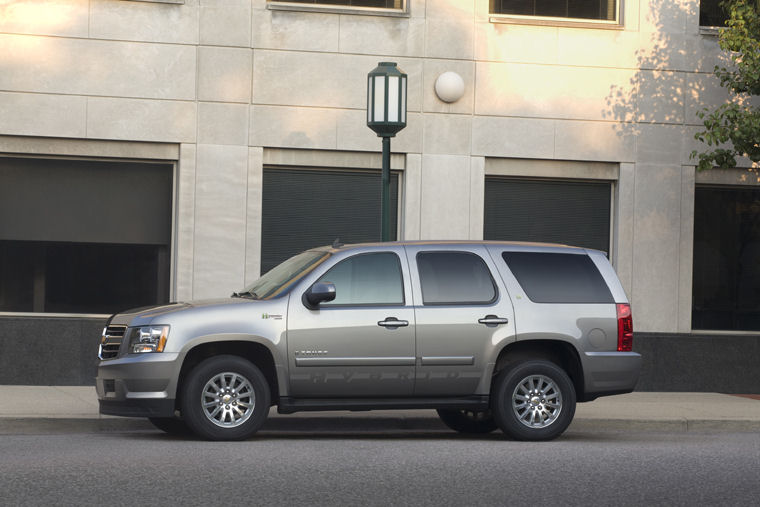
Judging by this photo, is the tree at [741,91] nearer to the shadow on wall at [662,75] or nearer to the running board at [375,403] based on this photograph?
the shadow on wall at [662,75]

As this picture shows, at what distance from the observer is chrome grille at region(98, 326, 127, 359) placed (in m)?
10.5

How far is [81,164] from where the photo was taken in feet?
51.0

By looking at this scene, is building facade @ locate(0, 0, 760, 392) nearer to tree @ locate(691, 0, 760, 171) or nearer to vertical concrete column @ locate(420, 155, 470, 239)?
vertical concrete column @ locate(420, 155, 470, 239)

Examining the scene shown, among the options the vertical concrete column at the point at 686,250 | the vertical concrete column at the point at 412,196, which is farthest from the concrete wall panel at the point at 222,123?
the vertical concrete column at the point at 686,250

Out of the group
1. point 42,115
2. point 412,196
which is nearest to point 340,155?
point 412,196

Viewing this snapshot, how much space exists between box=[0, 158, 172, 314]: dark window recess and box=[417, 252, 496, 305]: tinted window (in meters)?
5.86

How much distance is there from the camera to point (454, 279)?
1092 centimetres

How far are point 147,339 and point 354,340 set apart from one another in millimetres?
1783

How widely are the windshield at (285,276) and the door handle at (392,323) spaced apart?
80 centimetres

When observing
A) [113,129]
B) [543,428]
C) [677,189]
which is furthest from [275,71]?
[543,428]

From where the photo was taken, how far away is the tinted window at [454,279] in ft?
35.5

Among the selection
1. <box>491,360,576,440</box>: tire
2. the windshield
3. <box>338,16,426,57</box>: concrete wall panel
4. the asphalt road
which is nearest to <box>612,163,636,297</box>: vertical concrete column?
<box>338,16,426,57</box>: concrete wall panel

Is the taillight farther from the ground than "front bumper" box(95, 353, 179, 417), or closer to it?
farther from the ground

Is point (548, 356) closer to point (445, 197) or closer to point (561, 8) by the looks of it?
point (445, 197)
